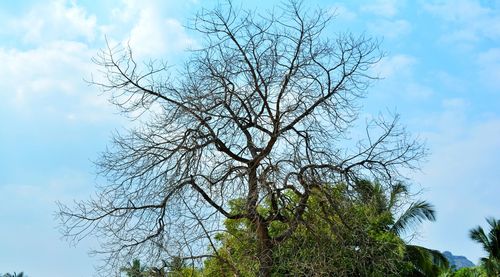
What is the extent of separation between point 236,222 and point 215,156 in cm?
164

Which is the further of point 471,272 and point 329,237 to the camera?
→ point 471,272

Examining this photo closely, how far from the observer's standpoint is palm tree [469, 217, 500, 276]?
2416cm

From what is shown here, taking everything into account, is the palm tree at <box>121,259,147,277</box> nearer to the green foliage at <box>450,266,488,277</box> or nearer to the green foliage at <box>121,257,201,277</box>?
the green foliage at <box>121,257,201,277</box>

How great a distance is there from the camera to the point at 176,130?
11.0m

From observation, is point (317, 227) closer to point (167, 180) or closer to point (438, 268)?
point (167, 180)

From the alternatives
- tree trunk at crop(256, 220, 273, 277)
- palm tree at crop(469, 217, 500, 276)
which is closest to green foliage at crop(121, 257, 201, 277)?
tree trunk at crop(256, 220, 273, 277)

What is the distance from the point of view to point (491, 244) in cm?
2489

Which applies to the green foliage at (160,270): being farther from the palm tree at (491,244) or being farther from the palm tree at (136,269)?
the palm tree at (491,244)

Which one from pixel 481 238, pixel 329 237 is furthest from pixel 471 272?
pixel 329 237

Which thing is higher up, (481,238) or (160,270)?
(481,238)

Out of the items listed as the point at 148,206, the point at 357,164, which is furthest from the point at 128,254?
the point at 357,164

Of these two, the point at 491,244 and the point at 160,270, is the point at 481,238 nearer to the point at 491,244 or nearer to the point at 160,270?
the point at 491,244

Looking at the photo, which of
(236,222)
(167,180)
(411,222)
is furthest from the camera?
(411,222)

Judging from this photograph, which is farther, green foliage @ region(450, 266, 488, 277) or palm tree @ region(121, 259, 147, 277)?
green foliage @ region(450, 266, 488, 277)
